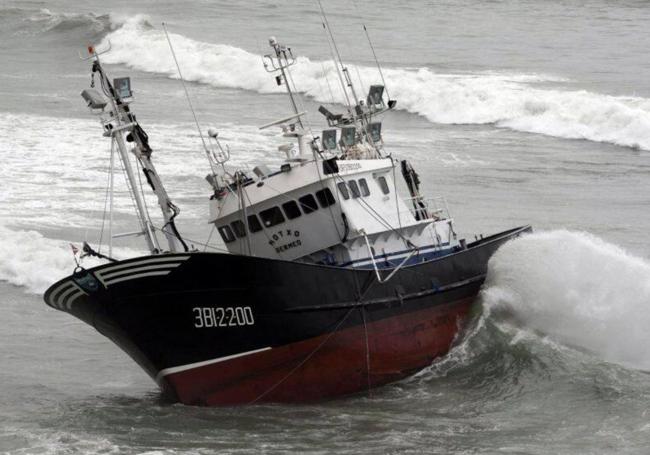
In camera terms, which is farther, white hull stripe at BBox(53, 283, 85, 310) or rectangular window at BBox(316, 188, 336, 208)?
rectangular window at BBox(316, 188, 336, 208)

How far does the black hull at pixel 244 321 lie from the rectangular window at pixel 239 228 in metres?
2.32

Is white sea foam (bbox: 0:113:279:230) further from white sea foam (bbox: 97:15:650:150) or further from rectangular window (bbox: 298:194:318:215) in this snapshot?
rectangular window (bbox: 298:194:318:215)

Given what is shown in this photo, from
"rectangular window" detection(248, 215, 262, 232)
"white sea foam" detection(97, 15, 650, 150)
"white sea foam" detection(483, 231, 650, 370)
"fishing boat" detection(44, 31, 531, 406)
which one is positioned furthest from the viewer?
"white sea foam" detection(97, 15, 650, 150)

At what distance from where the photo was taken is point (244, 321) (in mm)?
19906

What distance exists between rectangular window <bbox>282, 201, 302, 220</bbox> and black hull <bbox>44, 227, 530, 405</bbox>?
5.26ft

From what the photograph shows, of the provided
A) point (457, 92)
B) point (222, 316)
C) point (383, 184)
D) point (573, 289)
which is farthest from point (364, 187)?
point (457, 92)

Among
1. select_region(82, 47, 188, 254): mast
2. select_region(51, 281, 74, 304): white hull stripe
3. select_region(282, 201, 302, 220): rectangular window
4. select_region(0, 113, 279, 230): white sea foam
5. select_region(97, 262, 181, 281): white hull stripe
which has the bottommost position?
select_region(97, 262, 181, 281): white hull stripe

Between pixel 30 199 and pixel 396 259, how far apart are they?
1527 cm

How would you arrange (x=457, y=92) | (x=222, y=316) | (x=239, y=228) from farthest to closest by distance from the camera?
(x=457, y=92), (x=239, y=228), (x=222, y=316)

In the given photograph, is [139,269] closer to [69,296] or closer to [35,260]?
[69,296]

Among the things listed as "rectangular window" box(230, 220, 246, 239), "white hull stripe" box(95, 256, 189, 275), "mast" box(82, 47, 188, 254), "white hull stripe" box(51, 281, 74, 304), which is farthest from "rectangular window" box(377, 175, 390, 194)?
"white hull stripe" box(51, 281, 74, 304)

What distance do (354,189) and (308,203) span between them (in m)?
0.92

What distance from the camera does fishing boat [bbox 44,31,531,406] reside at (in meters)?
19.6

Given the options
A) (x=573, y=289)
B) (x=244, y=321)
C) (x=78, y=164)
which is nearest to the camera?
(x=244, y=321)
